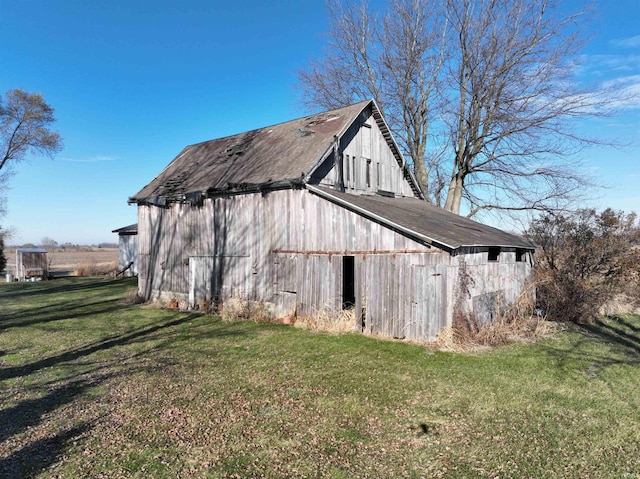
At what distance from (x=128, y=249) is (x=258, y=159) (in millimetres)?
21802

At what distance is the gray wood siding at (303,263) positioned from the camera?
33.9ft

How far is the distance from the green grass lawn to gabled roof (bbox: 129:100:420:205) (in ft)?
19.4

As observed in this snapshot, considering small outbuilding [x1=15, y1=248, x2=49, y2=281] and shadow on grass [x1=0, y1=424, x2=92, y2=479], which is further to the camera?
small outbuilding [x1=15, y1=248, x2=49, y2=281]

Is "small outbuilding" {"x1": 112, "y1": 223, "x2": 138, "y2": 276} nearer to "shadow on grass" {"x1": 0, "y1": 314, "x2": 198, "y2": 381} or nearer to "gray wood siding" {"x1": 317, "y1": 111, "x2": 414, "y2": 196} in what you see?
"shadow on grass" {"x1": 0, "y1": 314, "x2": 198, "y2": 381}

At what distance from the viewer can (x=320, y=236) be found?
1257 centimetres

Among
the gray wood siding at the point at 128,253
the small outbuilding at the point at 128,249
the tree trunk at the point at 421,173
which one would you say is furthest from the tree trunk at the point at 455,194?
the gray wood siding at the point at 128,253

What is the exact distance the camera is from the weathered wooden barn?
34.3ft

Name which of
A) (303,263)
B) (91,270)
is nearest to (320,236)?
(303,263)

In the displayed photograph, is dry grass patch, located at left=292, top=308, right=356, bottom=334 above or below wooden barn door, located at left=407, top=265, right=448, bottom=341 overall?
below

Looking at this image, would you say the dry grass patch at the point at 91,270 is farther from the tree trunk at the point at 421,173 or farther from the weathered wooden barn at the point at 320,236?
the tree trunk at the point at 421,173

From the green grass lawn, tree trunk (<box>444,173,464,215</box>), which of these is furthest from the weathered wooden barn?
tree trunk (<box>444,173,464,215</box>)

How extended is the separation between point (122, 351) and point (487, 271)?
33.0ft

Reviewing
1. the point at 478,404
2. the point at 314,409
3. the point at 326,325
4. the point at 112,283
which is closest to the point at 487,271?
the point at 326,325

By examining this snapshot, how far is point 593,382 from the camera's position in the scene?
7.39 m
